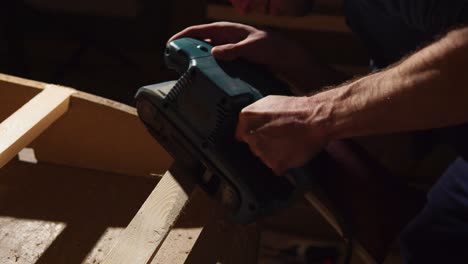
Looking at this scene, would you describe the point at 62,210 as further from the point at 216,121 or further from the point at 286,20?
the point at 286,20

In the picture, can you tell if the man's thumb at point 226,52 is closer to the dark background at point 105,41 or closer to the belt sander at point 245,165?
the belt sander at point 245,165

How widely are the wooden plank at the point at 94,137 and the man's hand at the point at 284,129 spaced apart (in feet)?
1.22

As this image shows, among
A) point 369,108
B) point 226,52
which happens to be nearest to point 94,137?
point 226,52

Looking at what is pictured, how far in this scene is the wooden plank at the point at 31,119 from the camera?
0.88 m

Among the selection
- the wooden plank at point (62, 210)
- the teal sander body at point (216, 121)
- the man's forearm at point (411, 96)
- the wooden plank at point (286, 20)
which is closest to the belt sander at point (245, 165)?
the teal sander body at point (216, 121)

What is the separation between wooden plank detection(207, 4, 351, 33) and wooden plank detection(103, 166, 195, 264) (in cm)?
89

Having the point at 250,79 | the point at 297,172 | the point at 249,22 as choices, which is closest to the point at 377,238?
the point at 297,172

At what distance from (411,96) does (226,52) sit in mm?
365

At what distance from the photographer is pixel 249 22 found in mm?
1618

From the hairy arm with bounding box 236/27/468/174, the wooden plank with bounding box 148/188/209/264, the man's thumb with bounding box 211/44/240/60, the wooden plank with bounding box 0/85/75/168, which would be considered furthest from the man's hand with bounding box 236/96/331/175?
the wooden plank with bounding box 0/85/75/168

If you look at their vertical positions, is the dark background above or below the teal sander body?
below

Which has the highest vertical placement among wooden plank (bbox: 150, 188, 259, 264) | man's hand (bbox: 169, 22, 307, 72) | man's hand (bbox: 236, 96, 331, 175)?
man's hand (bbox: 169, 22, 307, 72)

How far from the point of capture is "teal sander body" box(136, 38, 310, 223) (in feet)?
2.41

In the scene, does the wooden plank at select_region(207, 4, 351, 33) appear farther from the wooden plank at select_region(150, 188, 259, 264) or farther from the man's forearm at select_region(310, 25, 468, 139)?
the man's forearm at select_region(310, 25, 468, 139)
